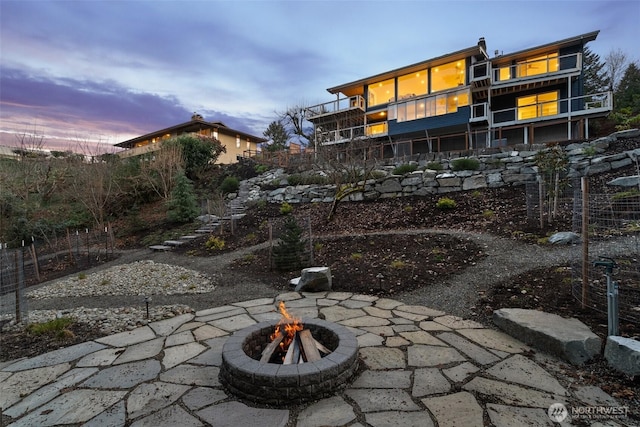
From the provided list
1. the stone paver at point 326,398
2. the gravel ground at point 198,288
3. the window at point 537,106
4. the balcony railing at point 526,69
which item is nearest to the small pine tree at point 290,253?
the gravel ground at point 198,288

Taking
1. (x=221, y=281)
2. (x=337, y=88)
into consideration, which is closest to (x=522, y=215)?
(x=221, y=281)

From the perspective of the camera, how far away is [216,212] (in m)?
12.4

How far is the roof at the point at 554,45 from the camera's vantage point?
14.5 m

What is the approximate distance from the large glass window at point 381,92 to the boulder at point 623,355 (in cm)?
1983

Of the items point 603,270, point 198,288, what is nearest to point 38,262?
point 198,288

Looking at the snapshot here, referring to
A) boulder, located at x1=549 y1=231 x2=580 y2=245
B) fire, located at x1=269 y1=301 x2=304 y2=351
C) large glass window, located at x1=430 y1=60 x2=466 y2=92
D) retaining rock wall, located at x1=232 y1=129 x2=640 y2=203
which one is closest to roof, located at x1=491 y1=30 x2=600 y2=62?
large glass window, located at x1=430 y1=60 x2=466 y2=92

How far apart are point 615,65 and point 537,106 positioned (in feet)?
51.0

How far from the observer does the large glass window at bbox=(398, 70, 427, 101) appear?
62.3ft

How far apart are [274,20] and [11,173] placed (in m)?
13.6

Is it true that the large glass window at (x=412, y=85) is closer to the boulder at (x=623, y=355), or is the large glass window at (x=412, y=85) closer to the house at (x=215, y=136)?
the house at (x=215, y=136)

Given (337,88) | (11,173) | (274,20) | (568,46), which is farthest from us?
(337,88)

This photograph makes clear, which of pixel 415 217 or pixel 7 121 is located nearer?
pixel 415 217

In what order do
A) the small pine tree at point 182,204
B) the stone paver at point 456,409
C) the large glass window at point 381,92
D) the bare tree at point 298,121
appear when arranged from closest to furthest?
the stone paver at point 456,409
the small pine tree at point 182,204
the large glass window at point 381,92
the bare tree at point 298,121

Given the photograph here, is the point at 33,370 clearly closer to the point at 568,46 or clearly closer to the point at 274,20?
the point at 274,20
